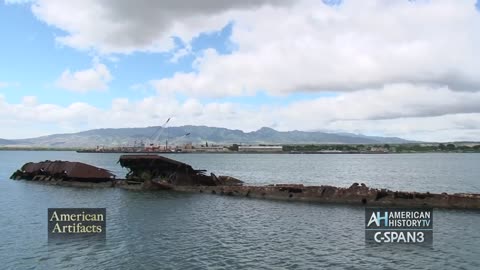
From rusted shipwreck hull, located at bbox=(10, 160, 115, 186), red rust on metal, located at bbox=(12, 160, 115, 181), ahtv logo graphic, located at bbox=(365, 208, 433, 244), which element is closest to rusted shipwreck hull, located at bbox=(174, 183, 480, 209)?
ahtv logo graphic, located at bbox=(365, 208, 433, 244)

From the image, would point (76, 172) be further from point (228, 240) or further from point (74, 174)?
point (228, 240)

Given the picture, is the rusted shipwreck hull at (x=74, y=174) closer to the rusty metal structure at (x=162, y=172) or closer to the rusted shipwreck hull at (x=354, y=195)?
the rusty metal structure at (x=162, y=172)

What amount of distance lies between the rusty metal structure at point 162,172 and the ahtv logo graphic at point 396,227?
27.9 metres

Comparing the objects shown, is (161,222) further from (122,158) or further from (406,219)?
(122,158)

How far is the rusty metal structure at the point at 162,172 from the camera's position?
1984 inches

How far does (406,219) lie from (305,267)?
9.25 m

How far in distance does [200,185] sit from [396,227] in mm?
28705

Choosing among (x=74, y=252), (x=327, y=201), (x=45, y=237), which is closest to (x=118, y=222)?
(x=45, y=237)

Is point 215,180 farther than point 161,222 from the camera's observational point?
Yes

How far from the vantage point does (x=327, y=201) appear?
4041 centimetres

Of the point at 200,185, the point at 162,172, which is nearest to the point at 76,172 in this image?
the point at 162,172

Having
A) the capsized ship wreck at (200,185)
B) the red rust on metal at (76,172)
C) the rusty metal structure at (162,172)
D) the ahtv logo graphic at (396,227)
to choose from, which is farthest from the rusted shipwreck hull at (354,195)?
the red rust on metal at (76,172)

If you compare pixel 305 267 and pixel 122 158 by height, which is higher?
pixel 122 158

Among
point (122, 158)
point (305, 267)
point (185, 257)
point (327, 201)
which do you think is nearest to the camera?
point (305, 267)
